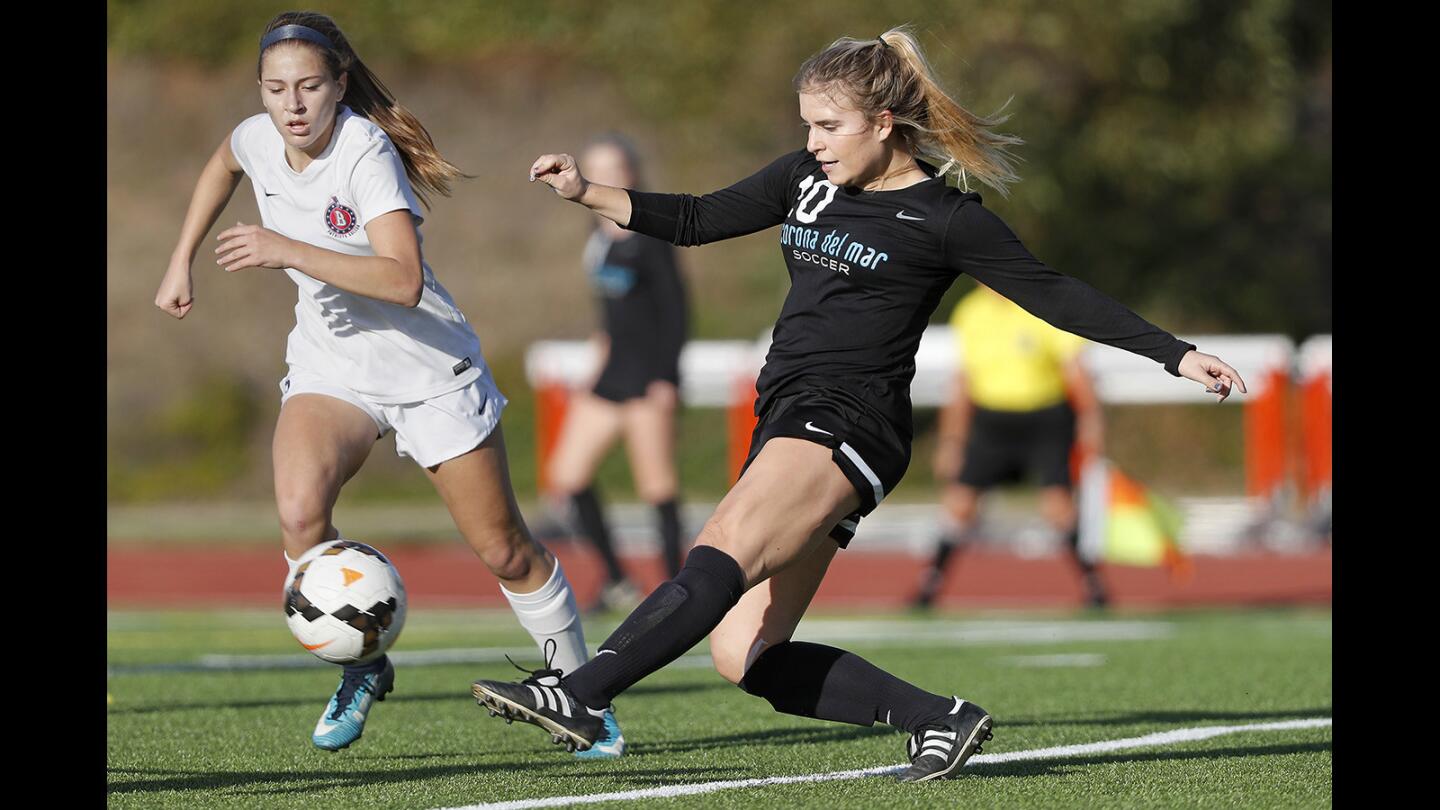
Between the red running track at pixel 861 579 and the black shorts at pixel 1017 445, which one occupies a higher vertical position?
the black shorts at pixel 1017 445

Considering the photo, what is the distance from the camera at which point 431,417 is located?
5410mm

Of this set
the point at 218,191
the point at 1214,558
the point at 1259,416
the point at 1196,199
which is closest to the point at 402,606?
the point at 218,191

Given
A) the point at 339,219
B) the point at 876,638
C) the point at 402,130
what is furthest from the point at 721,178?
the point at 339,219

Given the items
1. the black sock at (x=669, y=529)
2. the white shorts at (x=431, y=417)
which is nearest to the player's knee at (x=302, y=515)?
the white shorts at (x=431, y=417)

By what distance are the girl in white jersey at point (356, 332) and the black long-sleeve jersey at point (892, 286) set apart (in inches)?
37.8

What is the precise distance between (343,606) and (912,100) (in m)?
1.99

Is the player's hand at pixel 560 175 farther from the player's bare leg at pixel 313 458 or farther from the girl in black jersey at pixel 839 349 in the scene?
the player's bare leg at pixel 313 458

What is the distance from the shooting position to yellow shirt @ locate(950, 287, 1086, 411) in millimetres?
11461

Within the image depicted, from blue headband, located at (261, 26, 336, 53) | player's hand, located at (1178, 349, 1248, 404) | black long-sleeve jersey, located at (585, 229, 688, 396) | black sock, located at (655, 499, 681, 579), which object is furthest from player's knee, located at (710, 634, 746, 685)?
black long-sleeve jersey, located at (585, 229, 688, 396)

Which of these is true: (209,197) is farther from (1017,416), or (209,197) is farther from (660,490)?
(1017,416)

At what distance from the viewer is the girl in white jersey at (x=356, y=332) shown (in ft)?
17.2

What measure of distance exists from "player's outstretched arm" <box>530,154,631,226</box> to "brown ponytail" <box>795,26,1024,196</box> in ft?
1.95

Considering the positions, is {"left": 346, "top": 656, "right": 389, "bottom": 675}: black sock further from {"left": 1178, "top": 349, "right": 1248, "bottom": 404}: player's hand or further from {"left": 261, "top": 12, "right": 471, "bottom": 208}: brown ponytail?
{"left": 1178, "top": 349, "right": 1248, "bottom": 404}: player's hand
